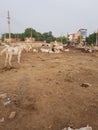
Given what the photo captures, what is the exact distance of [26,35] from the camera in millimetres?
93750

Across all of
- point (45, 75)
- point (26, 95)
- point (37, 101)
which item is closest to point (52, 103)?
point (37, 101)

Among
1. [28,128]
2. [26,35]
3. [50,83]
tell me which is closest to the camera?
[28,128]

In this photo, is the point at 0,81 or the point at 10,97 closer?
the point at 10,97

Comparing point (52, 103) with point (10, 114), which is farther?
point (52, 103)

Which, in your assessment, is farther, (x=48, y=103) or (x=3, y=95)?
(x=3, y=95)

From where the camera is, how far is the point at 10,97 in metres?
7.82

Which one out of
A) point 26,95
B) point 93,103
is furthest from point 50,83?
point 93,103

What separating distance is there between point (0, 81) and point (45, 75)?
2.37 m

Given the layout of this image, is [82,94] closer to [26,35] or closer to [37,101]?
[37,101]

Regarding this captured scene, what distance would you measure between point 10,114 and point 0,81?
11.7 feet

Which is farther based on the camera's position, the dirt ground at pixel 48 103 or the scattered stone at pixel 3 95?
the scattered stone at pixel 3 95

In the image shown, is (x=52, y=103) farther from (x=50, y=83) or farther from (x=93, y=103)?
(x=50, y=83)

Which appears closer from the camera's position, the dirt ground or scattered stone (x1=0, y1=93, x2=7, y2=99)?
the dirt ground

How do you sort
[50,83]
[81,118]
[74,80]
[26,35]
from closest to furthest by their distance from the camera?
1. [81,118]
2. [50,83]
3. [74,80]
4. [26,35]
